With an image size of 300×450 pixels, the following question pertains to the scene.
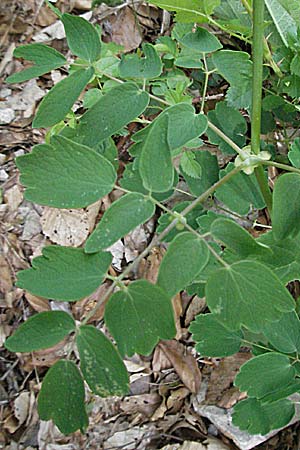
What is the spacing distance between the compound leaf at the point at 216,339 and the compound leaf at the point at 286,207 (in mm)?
309

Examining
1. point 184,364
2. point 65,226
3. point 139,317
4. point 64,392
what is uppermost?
point 139,317

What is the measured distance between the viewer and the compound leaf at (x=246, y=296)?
2.44 ft

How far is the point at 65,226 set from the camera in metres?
1.78

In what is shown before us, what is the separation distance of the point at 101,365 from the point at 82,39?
501 millimetres

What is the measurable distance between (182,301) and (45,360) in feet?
1.41

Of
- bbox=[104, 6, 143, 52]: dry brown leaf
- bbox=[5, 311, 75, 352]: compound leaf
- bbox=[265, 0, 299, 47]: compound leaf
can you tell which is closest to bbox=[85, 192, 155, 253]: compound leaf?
bbox=[5, 311, 75, 352]: compound leaf

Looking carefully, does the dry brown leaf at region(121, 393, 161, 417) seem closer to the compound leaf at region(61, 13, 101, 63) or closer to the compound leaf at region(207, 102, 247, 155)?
the compound leaf at region(207, 102, 247, 155)

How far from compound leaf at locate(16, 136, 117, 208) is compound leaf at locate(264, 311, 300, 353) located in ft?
1.54

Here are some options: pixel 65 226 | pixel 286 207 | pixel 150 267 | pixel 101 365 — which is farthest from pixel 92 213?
pixel 101 365

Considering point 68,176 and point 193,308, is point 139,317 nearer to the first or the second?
point 68,176

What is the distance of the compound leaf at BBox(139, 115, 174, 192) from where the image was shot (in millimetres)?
761

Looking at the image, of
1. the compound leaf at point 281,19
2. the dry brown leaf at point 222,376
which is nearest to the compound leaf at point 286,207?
the compound leaf at point 281,19

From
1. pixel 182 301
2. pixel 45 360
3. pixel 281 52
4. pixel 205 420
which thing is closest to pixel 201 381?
pixel 205 420

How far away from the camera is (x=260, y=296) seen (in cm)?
75
